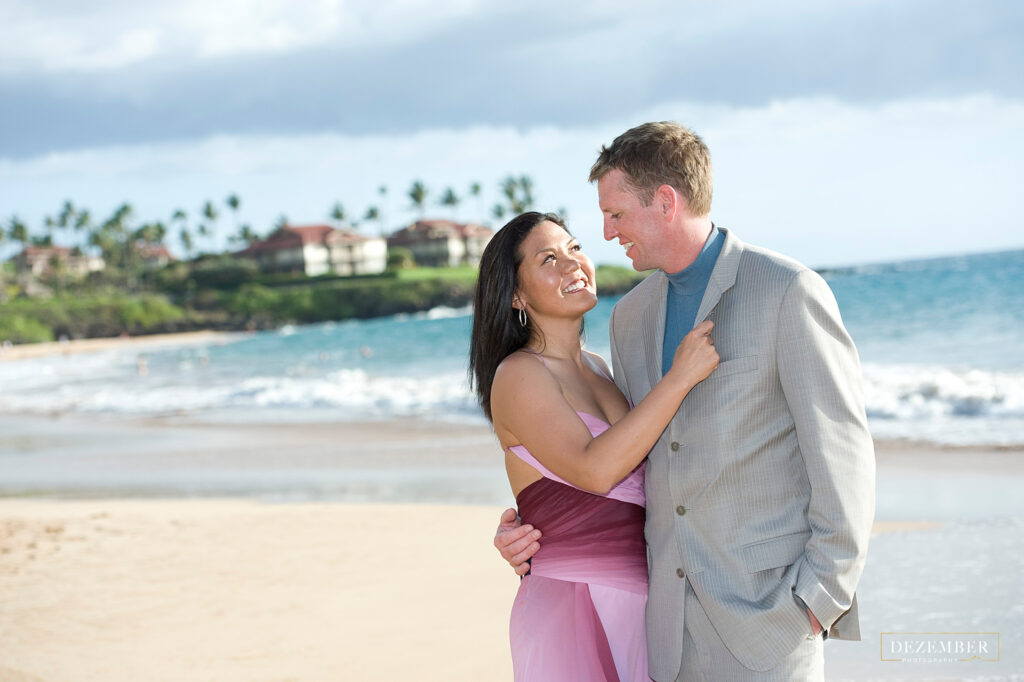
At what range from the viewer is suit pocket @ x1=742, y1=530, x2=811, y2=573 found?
97.5 inches

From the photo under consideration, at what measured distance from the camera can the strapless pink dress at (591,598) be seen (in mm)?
2932

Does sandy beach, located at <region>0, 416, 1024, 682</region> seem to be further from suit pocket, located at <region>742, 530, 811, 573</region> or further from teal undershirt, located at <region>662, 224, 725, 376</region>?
teal undershirt, located at <region>662, 224, 725, 376</region>

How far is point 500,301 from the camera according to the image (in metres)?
3.12

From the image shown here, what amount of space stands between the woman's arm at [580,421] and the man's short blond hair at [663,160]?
1.24 ft

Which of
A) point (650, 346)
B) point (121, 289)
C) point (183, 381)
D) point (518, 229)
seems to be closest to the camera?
point (650, 346)

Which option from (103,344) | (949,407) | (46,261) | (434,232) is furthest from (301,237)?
(949,407)

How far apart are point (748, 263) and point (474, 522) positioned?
21.2 ft

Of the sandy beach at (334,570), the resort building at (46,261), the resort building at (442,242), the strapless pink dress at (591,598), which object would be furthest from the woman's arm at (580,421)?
the resort building at (46,261)

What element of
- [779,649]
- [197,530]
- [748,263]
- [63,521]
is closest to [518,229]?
[748,263]

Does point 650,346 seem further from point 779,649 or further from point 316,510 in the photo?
point 316,510

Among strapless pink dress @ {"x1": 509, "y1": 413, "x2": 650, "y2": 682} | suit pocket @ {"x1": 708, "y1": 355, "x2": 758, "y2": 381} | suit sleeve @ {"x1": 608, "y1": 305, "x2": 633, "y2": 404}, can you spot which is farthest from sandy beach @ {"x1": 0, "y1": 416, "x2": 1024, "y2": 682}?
suit pocket @ {"x1": 708, "y1": 355, "x2": 758, "y2": 381}

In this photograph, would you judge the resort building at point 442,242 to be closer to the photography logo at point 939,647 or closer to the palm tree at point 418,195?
the palm tree at point 418,195

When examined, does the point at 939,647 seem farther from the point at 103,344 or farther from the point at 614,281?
the point at 614,281

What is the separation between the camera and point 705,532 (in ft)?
8.39
